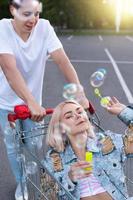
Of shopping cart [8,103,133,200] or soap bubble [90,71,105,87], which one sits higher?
soap bubble [90,71,105,87]

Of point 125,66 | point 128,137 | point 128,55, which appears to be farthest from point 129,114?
point 128,55

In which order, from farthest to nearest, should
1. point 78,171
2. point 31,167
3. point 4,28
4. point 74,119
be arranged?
1. point 4,28
2. point 31,167
3. point 74,119
4. point 78,171

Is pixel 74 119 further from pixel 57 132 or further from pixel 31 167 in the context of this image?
pixel 31 167

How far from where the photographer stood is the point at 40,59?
3.74 metres

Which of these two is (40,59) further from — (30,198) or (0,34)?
(30,198)

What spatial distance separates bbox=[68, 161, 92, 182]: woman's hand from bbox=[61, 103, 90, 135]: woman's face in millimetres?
252

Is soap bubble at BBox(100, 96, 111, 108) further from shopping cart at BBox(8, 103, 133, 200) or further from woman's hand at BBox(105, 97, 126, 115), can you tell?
shopping cart at BBox(8, 103, 133, 200)

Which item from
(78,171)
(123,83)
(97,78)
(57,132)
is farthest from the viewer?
(123,83)

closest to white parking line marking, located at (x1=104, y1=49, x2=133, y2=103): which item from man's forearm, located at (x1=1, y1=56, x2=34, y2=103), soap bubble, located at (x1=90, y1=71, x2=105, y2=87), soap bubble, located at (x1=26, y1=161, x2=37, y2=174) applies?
soap bubble, located at (x1=90, y1=71, x2=105, y2=87)

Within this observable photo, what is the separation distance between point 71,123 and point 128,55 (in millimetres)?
15374

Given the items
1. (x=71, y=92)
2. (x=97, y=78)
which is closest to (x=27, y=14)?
(x=71, y=92)

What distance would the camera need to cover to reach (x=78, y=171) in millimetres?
2857

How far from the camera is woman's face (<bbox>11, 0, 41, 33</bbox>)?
10.9 ft

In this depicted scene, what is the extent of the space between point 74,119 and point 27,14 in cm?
79
